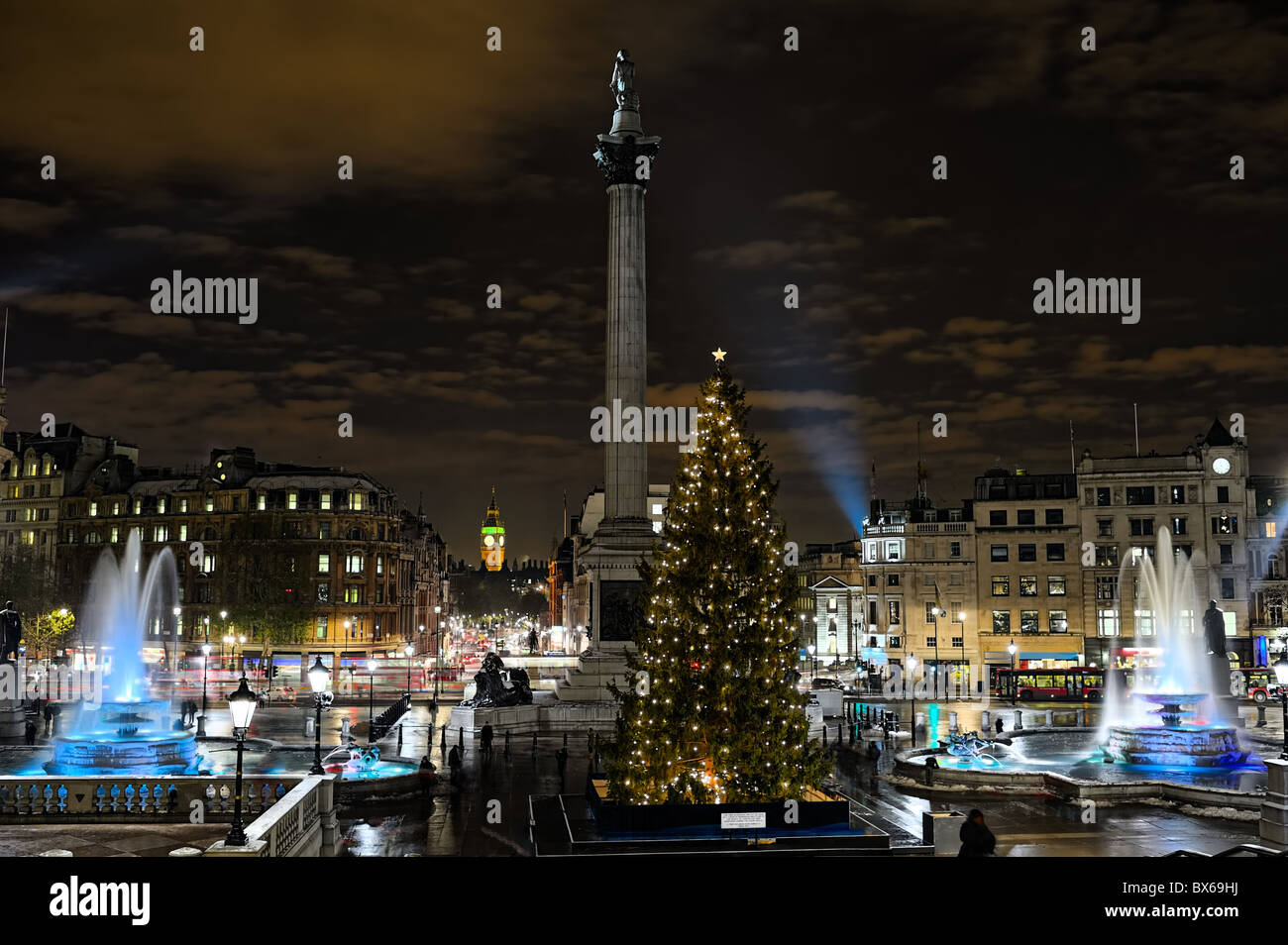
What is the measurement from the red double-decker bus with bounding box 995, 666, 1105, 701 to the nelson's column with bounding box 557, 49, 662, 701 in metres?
27.0

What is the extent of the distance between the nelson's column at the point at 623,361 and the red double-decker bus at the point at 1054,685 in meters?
27.0

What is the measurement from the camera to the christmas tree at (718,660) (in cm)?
2117

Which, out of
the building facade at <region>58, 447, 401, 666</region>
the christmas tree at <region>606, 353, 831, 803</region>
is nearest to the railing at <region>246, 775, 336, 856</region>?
the christmas tree at <region>606, 353, 831, 803</region>

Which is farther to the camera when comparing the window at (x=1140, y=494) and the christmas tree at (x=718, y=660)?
the window at (x=1140, y=494)

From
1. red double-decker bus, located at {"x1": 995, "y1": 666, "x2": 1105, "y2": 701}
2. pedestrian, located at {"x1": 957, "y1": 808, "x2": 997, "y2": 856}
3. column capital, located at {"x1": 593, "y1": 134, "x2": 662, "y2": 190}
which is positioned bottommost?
red double-decker bus, located at {"x1": 995, "y1": 666, "x2": 1105, "y2": 701}

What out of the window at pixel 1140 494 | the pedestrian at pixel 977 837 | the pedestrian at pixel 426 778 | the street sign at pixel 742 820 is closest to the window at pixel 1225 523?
the window at pixel 1140 494

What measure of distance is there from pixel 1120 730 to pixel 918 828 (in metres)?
15.3

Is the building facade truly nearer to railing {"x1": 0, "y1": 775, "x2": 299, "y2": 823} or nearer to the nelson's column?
the nelson's column

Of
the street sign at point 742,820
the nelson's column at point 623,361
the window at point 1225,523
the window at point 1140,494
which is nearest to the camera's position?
the street sign at point 742,820

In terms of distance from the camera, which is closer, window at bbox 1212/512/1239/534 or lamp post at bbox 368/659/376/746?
lamp post at bbox 368/659/376/746

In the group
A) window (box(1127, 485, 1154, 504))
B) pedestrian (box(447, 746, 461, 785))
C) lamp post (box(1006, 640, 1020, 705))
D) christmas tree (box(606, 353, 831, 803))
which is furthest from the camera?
window (box(1127, 485, 1154, 504))

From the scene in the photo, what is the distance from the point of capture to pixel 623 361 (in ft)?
178

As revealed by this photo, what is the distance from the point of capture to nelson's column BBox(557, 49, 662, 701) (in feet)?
167

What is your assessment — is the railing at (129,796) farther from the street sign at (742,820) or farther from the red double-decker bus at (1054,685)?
the red double-decker bus at (1054,685)
